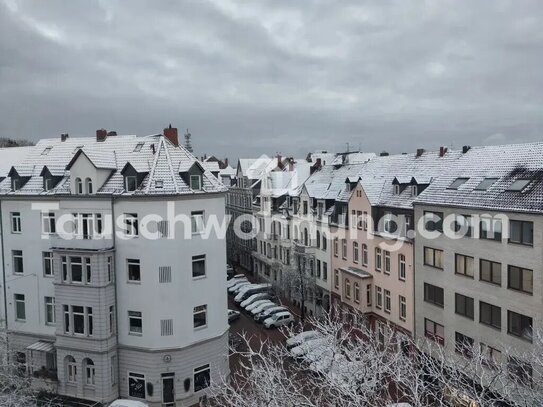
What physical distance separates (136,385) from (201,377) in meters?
3.97

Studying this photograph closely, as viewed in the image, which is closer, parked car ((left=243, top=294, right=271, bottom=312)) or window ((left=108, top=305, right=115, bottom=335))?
window ((left=108, top=305, right=115, bottom=335))

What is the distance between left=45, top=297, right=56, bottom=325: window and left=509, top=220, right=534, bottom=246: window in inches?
1138

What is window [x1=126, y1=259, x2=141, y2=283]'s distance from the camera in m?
31.6

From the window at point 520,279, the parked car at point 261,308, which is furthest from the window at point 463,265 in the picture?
the parked car at point 261,308

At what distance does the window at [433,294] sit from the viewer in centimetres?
3388

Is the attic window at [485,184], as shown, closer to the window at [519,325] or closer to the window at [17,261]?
the window at [519,325]

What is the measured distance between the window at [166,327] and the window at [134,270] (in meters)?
2.94

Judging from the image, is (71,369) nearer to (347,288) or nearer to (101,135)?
(101,135)

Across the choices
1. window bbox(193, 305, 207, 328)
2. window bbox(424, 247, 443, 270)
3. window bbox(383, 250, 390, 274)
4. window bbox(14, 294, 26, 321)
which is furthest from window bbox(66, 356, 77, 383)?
window bbox(424, 247, 443, 270)

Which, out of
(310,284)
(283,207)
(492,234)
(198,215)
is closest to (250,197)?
(283,207)

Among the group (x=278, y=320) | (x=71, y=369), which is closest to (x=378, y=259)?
(x=278, y=320)

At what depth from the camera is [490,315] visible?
1180 inches

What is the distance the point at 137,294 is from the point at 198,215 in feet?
19.8

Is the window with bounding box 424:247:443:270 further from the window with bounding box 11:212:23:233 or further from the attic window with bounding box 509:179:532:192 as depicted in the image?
the window with bounding box 11:212:23:233
